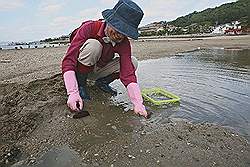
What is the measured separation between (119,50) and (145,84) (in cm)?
221

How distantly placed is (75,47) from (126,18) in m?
0.82

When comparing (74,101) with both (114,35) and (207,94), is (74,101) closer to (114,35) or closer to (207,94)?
(114,35)

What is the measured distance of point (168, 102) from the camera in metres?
4.29

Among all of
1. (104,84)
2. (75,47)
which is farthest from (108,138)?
(104,84)

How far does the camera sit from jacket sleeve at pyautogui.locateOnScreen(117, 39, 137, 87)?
3.72 m

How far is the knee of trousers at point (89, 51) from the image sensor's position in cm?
369

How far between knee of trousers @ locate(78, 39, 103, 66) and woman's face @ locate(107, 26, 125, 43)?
0.28m

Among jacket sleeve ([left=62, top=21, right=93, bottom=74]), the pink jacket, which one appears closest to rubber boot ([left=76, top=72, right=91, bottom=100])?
the pink jacket

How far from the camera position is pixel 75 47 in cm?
360

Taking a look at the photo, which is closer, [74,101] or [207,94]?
[74,101]

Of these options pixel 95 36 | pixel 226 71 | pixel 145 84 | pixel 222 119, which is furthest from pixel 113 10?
pixel 226 71

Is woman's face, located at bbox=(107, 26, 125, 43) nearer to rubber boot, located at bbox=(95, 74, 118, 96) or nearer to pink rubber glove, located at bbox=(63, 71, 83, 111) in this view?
pink rubber glove, located at bbox=(63, 71, 83, 111)

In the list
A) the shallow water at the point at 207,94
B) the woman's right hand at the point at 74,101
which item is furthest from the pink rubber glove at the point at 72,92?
the shallow water at the point at 207,94

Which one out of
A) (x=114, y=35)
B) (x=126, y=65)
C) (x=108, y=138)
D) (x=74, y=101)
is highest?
(x=114, y=35)
